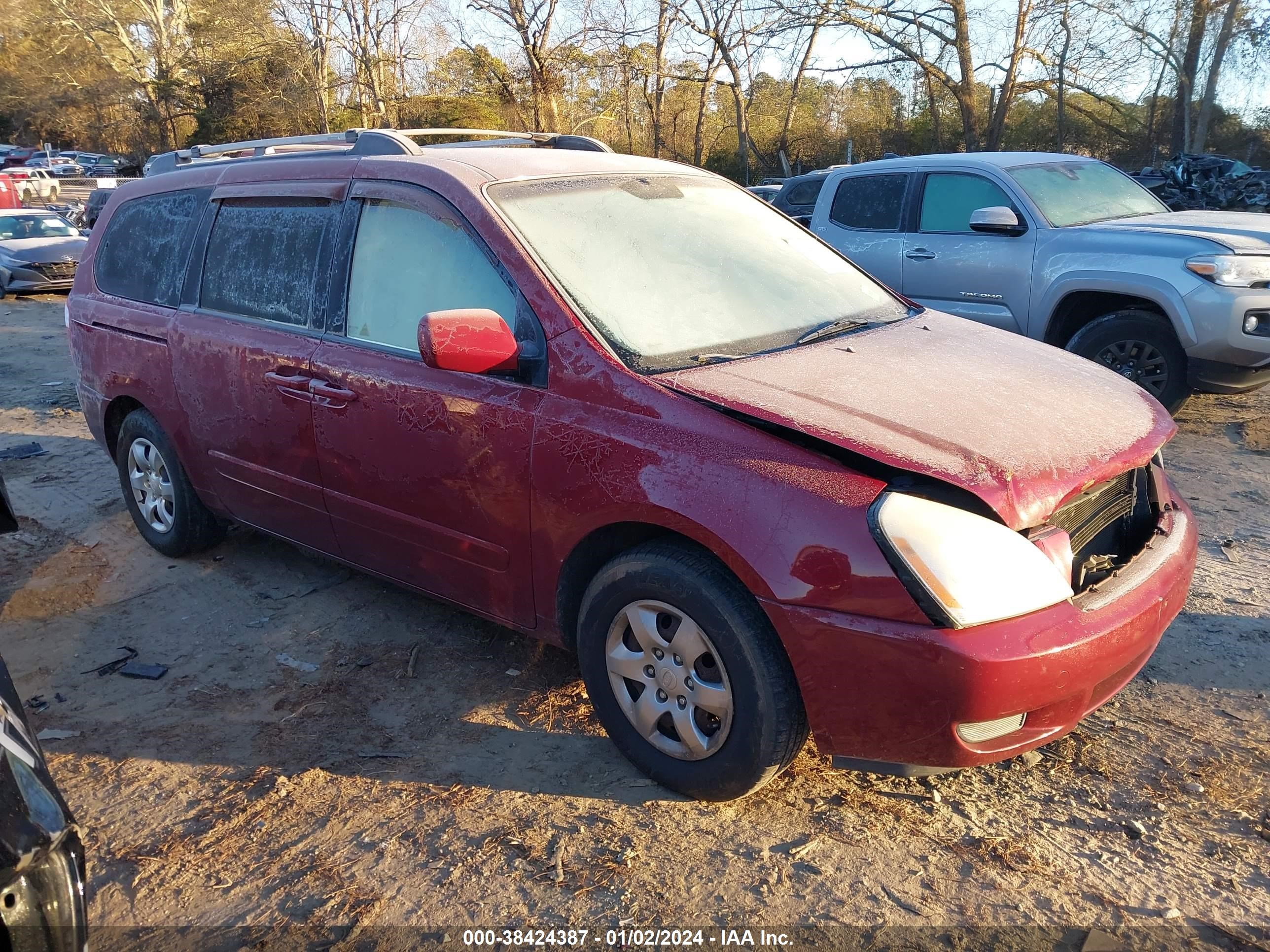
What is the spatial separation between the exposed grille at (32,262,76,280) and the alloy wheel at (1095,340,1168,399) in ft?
51.1

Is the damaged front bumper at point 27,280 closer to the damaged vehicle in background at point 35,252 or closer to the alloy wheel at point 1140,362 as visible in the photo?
the damaged vehicle in background at point 35,252

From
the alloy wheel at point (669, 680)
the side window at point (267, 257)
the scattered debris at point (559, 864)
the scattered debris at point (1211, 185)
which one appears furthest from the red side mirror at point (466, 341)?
the scattered debris at point (1211, 185)

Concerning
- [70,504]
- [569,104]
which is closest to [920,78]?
[569,104]

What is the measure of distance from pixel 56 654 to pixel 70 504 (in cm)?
210

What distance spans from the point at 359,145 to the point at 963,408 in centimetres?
263

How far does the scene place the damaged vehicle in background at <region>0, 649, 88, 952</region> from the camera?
176 cm

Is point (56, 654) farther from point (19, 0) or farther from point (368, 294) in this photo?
point (19, 0)

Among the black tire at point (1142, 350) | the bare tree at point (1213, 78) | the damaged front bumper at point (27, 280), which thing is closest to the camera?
the black tire at point (1142, 350)

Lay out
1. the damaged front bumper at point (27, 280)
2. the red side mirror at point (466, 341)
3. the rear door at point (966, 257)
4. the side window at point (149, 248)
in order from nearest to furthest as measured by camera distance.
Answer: the red side mirror at point (466, 341)
the side window at point (149, 248)
the rear door at point (966, 257)
the damaged front bumper at point (27, 280)

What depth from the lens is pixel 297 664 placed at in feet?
12.4

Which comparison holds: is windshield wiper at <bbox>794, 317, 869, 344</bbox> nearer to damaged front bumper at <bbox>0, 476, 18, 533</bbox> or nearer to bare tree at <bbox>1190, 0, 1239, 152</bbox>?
damaged front bumper at <bbox>0, 476, 18, 533</bbox>

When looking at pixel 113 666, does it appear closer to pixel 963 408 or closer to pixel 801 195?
pixel 963 408

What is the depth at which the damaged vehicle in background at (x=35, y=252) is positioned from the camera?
15.4 meters

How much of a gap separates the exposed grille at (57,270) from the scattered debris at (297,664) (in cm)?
1457
